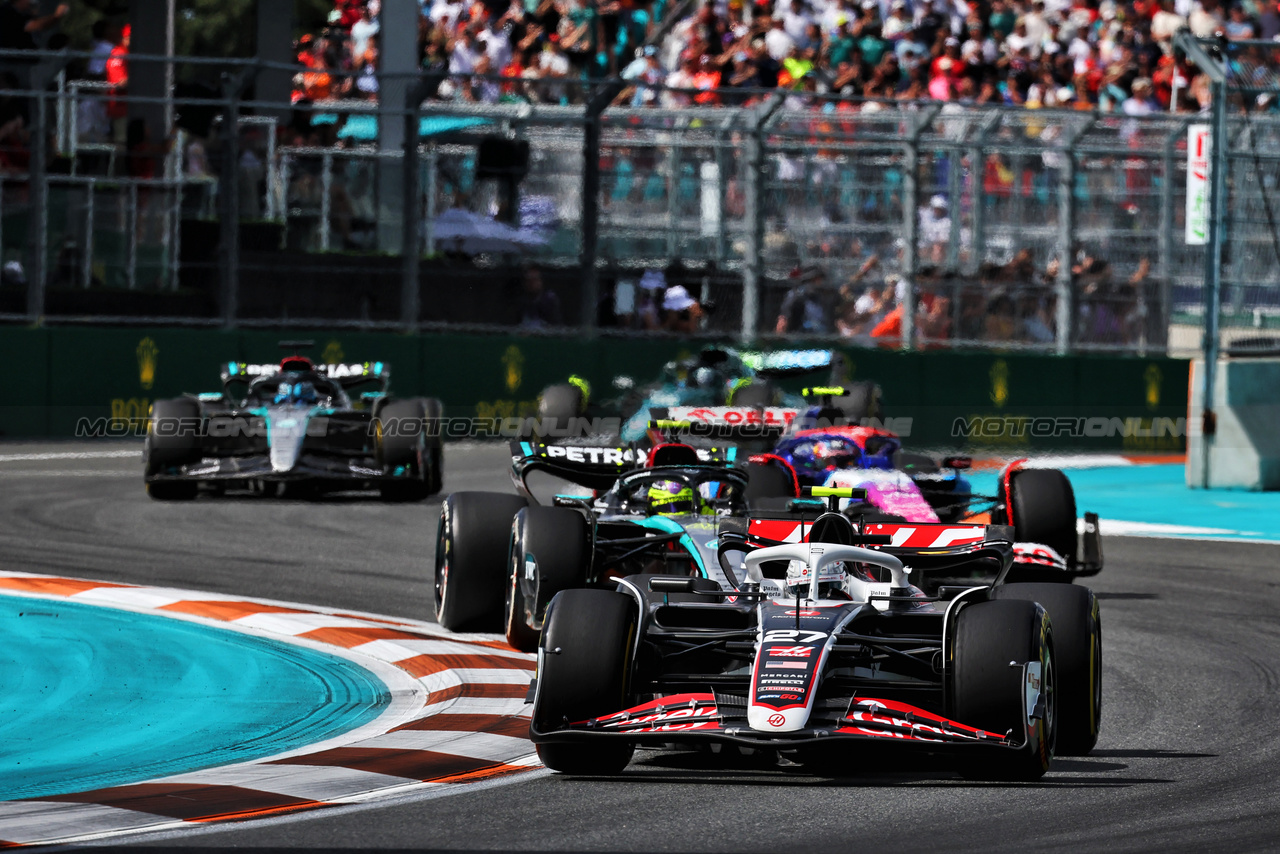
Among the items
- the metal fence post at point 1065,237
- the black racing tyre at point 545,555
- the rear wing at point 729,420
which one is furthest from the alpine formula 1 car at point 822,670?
the metal fence post at point 1065,237

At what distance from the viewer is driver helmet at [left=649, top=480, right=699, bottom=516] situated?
9.97m

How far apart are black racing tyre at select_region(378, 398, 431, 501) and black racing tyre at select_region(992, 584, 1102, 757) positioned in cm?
887

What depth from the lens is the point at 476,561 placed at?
32.5 feet

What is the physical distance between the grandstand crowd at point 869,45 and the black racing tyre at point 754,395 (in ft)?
32.3

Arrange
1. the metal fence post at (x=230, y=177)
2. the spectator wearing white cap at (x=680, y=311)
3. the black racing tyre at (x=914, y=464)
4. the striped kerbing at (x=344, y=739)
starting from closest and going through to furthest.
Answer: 1. the striped kerbing at (x=344, y=739)
2. the black racing tyre at (x=914, y=464)
3. the metal fence post at (x=230, y=177)
4. the spectator wearing white cap at (x=680, y=311)

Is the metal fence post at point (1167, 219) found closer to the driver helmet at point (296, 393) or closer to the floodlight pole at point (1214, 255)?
the floodlight pole at point (1214, 255)

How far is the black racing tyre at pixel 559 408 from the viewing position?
16391mm

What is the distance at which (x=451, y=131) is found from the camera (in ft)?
63.2

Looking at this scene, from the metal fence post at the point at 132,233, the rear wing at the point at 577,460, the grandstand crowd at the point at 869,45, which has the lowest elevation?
the rear wing at the point at 577,460

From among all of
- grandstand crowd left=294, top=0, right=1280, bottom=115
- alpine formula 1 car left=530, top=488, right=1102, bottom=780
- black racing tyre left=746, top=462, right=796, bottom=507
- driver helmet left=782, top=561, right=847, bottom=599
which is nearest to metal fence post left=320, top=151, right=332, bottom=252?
grandstand crowd left=294, top=0, right=1280, bottom=115

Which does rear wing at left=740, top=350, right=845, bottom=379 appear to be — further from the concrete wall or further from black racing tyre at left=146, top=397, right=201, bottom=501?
black racing tyre at left=146, top=397, right=201, bottom=501

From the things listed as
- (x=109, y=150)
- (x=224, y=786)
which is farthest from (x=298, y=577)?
(x=109, y=150)

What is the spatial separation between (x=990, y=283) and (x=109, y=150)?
8.43m

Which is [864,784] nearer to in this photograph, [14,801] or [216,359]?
[14,801]
